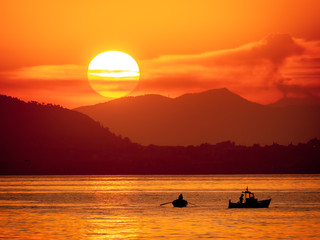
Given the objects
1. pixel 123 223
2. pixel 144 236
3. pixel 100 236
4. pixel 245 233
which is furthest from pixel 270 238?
pixel 123 223

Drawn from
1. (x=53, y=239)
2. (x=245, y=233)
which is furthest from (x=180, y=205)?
(x=53, y=239)

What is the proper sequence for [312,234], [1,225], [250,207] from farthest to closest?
[250,207] < [1,225] < [312,234]

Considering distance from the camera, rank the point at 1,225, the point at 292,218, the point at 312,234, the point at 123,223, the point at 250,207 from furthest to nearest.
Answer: the point at 250,207, the point at 292,218, the point at 123,223, the point at 1,225, the point at 312,234

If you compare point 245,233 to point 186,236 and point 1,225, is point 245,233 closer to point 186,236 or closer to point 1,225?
point 186,236

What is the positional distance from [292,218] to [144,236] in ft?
105

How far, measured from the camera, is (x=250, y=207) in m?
114

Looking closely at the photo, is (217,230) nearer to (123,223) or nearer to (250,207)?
(123,223)

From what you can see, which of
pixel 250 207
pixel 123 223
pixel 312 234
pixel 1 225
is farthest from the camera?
pixel 250 207

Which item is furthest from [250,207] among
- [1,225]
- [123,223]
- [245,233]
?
[1,225]

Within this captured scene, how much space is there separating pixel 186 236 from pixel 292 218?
3068 centimetres

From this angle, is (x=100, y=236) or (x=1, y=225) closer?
(x=100, y=236)

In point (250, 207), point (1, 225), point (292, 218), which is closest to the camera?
point (1, 225)

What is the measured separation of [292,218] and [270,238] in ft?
91.1

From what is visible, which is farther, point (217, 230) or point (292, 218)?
point (292, 218)
